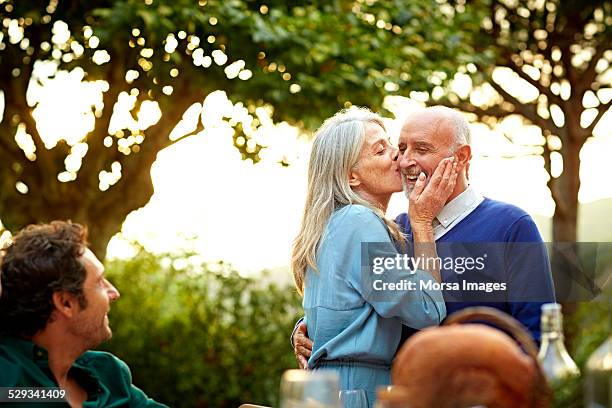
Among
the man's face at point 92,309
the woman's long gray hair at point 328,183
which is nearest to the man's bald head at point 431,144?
the woman's long gray hair at point 328,183

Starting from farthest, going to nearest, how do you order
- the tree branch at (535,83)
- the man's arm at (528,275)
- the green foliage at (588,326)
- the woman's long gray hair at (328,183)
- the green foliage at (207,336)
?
the tree branch at (535,83) < the green foliage at (207,336) < the green foliage at (588,326) < the woman's long gray hair at (328,183) < the man's arm at (528,275)

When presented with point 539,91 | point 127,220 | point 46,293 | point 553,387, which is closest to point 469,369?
point 553,387

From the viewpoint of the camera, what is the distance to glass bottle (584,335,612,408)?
135 centimetres

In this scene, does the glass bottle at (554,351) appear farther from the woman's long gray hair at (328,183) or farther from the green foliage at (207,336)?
the green foliage at (207,336)

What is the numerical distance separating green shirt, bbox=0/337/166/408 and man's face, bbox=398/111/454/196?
0.88 metres

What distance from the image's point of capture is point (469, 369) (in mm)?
1251

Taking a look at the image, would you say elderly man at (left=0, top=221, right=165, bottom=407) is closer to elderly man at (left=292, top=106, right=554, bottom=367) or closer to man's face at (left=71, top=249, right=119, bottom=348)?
man's face at (left=71, top=249, right=119, bottom=348)

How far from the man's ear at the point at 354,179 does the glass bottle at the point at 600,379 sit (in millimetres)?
1348

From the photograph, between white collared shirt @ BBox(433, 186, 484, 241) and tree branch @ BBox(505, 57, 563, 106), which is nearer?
white collared shirt @ BBox(433, 186, 484, 241)

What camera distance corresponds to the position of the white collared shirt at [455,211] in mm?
2691

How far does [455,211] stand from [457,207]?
0.01 metres

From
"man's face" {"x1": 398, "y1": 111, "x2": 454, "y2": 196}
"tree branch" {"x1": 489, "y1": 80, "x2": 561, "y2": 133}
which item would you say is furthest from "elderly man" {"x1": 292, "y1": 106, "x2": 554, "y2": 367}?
"tree branch" {"x1": 489, "y1": 80, "x2": 561, "y2": 133}

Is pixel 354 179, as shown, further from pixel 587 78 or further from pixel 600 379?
pixel 587 78

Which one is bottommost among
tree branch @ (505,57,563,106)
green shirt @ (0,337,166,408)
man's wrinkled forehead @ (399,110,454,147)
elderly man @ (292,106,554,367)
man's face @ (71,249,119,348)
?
green shirt @ (0,337,166,408)
